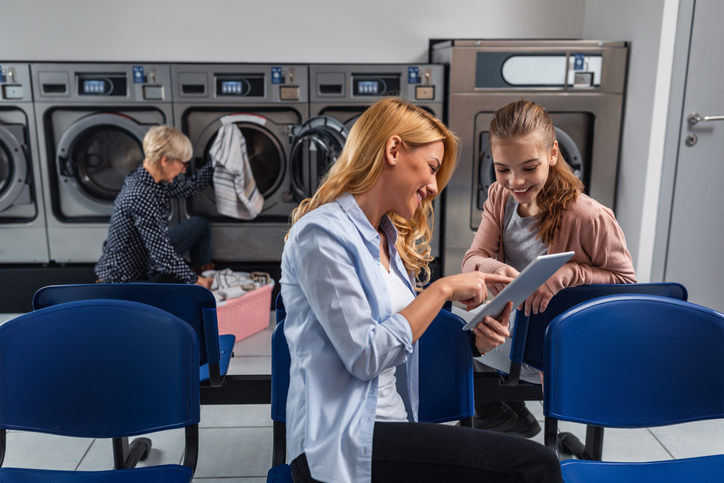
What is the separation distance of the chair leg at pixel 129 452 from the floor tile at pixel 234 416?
0.93ft

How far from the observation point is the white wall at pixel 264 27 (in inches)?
159

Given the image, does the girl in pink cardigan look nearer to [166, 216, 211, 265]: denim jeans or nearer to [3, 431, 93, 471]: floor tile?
[3, 431, 93, 471]: floor tile

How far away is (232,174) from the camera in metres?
3.54

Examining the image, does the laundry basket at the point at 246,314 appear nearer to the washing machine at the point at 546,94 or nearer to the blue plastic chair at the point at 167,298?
the blue plastic chair at the point at 167,298

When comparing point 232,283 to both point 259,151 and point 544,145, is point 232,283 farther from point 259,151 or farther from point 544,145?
point 544,145

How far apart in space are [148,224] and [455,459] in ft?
7.57

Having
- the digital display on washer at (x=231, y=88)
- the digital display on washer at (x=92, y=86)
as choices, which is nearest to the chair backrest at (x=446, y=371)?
the digital display on washer at (x=231, y=88)

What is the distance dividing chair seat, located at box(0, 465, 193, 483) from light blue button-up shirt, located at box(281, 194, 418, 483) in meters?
0.36

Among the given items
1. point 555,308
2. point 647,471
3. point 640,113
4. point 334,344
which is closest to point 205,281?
point 555,308

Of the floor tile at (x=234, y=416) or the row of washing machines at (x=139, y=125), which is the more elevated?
the row of washing machines at (x=139, y=125)

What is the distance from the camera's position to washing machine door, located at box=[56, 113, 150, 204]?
3555 mm

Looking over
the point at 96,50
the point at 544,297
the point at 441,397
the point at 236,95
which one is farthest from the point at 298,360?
the point at 96,50

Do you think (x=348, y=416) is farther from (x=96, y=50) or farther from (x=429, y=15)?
(x=96, y=50)

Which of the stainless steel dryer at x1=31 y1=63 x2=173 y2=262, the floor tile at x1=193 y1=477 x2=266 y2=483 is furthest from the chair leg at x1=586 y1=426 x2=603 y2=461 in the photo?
the stainless steel dryer at x1=31 y1=63 x2=173 y2=262
